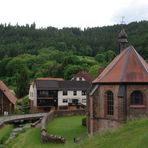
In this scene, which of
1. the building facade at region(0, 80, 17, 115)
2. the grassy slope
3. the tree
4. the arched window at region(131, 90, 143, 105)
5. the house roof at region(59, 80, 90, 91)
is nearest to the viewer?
the grassy slope

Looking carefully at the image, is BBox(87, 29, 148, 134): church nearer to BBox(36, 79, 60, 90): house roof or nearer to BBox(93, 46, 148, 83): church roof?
BBox(93, 46, 148, 83): church roof

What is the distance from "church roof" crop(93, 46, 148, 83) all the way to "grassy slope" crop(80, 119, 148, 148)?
1356 centimetres

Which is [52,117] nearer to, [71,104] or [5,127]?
[5,127]

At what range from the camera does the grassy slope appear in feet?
51.8

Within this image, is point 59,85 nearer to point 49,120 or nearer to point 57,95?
point 57,95

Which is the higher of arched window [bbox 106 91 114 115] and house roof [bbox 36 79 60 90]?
house roof [bbox 36 79 60 90]

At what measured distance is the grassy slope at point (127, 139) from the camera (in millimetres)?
15792

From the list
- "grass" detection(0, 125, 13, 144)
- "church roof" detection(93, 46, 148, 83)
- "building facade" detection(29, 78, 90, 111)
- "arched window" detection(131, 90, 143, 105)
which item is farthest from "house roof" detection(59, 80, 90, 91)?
"arched window" detection(131, 90, 143, 105)

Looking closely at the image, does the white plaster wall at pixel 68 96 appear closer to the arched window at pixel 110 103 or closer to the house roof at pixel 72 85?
the house roof at pixel 72 85

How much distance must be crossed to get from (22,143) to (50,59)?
5605 inches

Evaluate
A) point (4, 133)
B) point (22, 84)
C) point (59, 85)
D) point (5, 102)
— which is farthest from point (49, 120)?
point (22, 84)

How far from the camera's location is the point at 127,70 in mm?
34688

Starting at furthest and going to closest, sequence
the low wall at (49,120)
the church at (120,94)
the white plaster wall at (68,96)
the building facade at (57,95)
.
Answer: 1. the white plaster wall at (68,96)
2. the building facade at (57,95)
3. the church at (120,94)
4. the low wall at (49,120)

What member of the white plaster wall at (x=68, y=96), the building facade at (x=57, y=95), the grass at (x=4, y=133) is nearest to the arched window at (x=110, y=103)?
the grass at (x=4, y=133)
